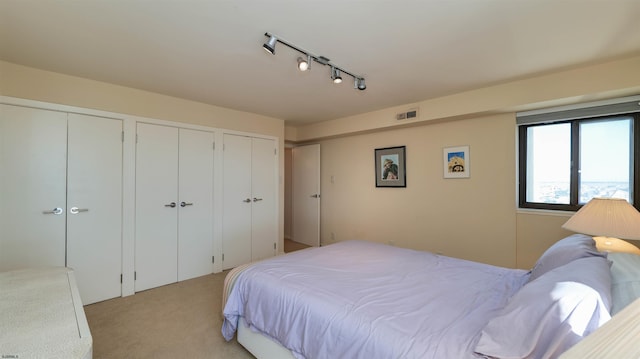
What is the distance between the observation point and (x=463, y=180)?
348 cm

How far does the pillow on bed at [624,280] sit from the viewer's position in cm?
110

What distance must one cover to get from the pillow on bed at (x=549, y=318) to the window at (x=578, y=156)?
2.20 metres

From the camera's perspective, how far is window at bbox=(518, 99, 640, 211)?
260 centimetres

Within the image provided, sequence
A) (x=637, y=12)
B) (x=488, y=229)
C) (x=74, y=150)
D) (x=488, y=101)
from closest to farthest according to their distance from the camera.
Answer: (x=637, y=12) < (x=74, y=150) < (x=488, y=101) < (x=488, y=229)

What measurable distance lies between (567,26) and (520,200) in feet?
6.34

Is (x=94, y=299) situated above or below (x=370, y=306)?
below

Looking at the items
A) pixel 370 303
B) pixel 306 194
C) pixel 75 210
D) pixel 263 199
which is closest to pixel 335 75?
pixel 370 303

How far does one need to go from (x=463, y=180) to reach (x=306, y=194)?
2.82 metres

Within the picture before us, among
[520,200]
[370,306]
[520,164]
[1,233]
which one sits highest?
[520,164]

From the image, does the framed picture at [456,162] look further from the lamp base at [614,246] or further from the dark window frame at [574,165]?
the lamp base at [614,246]

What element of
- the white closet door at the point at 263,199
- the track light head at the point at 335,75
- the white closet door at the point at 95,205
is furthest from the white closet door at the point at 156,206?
the track light head at the point at 335,75

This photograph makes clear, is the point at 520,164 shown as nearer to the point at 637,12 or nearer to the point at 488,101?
the point at 488,101

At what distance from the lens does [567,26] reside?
1.85m

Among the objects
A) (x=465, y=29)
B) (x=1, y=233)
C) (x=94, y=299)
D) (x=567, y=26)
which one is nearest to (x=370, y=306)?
(x=465, y=29)
